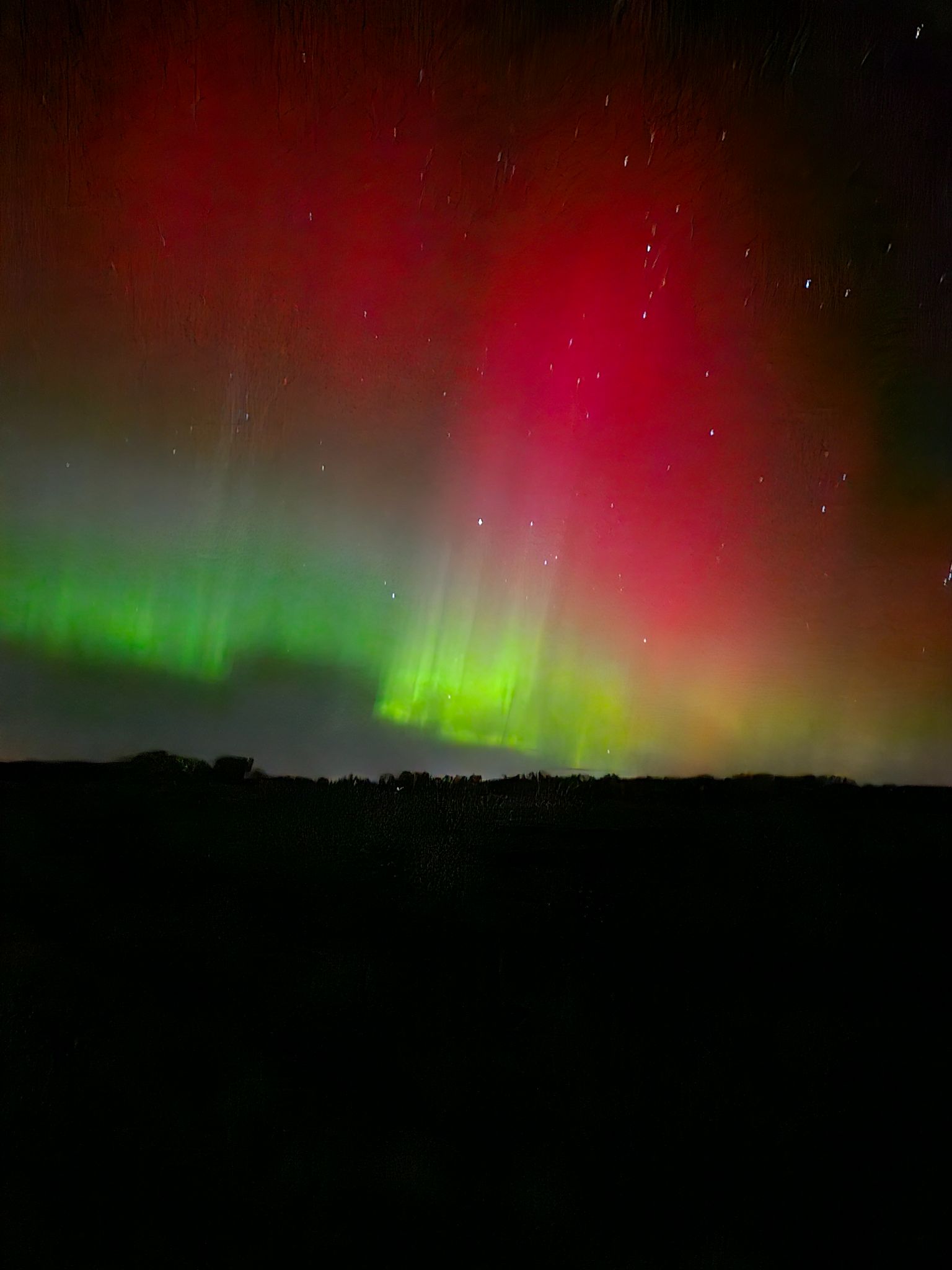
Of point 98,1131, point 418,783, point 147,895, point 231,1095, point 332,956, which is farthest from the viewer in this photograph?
point 418,783

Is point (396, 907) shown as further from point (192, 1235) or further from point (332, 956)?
point (192, 1235)

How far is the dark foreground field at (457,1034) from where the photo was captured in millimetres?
1493

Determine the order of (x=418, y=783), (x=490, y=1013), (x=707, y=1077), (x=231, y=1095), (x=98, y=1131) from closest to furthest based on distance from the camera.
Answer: (x=98, y=1131) < (x=231, y=1095) < (x=707, y=1077) < (x=490, y=1013) < (x=418, y=783)

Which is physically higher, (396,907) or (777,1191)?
(396,907)

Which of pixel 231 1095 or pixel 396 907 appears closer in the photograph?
pixel 231 1095

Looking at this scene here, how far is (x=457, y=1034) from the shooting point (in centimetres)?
193

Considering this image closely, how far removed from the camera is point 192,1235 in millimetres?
1415

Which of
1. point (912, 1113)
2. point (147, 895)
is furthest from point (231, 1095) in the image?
point (912, 1113)

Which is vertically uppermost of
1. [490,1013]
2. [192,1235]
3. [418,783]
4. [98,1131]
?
[418,783]

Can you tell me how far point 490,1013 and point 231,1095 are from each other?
57 cm

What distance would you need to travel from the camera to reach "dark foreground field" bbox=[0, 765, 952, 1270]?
1493 mm

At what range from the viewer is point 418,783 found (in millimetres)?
3135

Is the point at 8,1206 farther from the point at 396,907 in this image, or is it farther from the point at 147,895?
the point at 396,907

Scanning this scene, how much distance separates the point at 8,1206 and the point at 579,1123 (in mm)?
986
